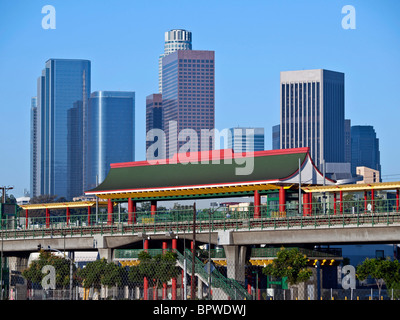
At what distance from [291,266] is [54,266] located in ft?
78.5

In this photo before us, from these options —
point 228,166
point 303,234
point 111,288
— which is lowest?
point 111,288

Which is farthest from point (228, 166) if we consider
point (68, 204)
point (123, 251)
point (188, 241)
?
point (68, 204)

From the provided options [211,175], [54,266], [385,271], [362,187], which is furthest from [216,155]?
[385,271]

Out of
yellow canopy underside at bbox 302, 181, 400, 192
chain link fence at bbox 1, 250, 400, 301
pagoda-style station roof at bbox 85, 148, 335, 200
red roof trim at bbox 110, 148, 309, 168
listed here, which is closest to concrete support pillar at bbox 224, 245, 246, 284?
chain link fence at bbox 1, 250, 400, 301

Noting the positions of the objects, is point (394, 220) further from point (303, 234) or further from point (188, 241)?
point (188, 241)

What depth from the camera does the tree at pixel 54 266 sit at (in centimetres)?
7606

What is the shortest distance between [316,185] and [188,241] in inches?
640

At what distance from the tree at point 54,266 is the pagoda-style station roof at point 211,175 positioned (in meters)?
15.1

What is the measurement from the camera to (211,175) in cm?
8831

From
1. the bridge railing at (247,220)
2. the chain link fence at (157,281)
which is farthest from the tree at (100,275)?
the bridge railing at (247,220)

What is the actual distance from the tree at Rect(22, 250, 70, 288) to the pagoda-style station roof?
15086 millimetres

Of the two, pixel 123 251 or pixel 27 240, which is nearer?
pixel 123 251
